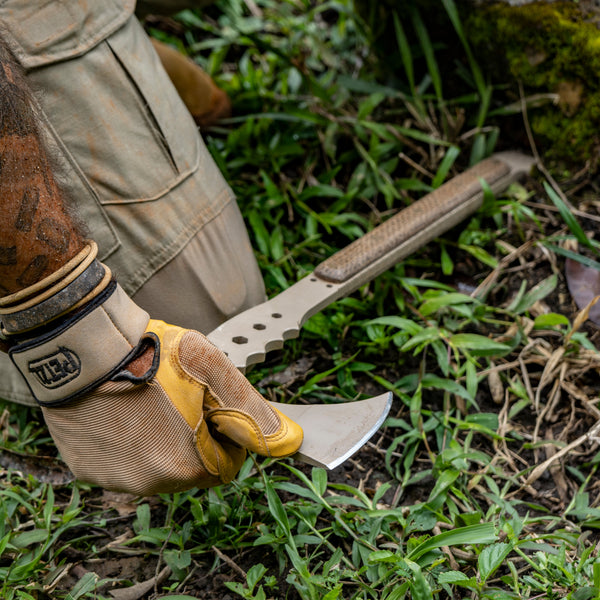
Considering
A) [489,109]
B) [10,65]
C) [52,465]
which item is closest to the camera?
[10,65]

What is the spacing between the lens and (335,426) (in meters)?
1.20

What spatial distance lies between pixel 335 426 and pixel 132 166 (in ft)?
2.28

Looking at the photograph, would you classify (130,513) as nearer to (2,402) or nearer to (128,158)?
(2,402)

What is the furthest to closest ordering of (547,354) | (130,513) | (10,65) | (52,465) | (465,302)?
(465,302)
(547,354)
(52,465)
(130,513)
(10,65)

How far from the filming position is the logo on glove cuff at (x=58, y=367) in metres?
0.97

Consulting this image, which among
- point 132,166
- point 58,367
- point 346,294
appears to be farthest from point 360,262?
point 58,367

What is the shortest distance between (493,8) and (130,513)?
5.45ft

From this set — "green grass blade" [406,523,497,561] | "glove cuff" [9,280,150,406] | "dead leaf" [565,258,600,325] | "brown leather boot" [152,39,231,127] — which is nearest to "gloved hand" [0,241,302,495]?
"glove cuff" [9,280,150,406]

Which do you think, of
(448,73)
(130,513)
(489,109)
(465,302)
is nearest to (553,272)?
(465,302)

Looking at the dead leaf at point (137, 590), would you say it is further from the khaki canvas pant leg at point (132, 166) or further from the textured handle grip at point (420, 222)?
the textured handle grip at point (420, 222)

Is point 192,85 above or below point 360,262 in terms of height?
above

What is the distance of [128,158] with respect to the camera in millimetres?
1375

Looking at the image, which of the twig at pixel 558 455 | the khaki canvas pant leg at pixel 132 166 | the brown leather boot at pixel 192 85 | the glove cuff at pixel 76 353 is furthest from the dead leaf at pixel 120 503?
the brown leather boot at pixel 192 85

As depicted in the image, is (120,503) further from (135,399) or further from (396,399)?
(396,399)
